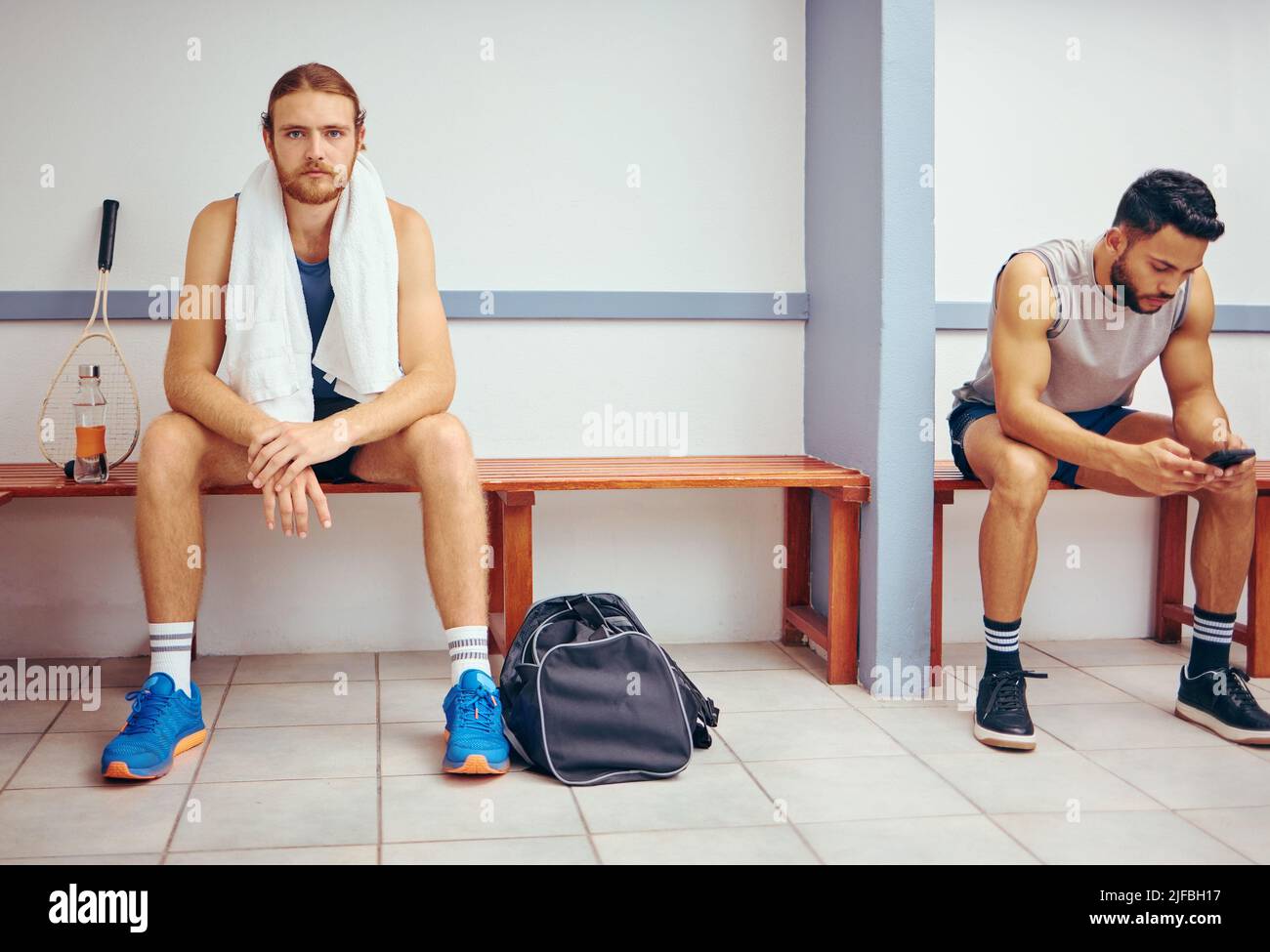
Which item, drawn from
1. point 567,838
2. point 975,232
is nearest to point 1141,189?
point 975,232

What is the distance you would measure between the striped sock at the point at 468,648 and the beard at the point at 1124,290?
1515mm

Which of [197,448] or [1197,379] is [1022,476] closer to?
[1197,379]

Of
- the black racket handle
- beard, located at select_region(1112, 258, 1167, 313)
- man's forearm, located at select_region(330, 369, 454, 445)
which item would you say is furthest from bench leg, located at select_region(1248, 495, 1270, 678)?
the black racket handle

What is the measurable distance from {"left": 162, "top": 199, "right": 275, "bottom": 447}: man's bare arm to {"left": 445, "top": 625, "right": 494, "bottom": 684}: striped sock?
566 mm

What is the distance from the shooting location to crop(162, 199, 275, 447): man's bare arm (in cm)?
245

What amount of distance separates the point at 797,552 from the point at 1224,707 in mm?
1156

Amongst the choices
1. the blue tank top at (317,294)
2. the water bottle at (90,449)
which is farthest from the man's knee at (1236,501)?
the water bottle at (90,449)

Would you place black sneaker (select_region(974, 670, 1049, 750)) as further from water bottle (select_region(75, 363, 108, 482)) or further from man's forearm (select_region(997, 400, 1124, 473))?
water bottle (select_region(75, 363, 108, 482))

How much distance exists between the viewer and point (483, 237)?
3.17 m

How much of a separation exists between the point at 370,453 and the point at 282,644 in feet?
2.72

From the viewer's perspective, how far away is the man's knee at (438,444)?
2434mm

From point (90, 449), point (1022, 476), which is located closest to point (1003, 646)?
point (1022, 476)

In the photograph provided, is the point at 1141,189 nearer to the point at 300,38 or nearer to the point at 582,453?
the point at 582,453

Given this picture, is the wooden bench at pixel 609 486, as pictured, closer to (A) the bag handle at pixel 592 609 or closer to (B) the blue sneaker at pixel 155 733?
(A) the bag handle at pixel 592 609
